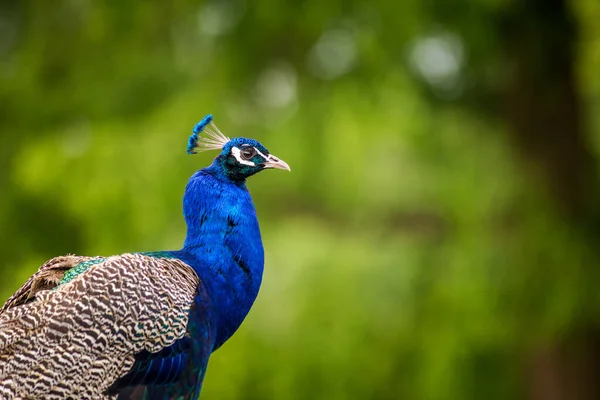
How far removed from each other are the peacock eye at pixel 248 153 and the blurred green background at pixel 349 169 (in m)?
2.50

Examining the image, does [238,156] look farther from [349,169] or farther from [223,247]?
[349,169]

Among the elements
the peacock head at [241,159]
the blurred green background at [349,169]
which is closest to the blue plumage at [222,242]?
the peacock head at [241,159]

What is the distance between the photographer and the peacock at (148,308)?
2.86 metres

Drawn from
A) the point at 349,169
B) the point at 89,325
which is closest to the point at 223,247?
the point at 89,325

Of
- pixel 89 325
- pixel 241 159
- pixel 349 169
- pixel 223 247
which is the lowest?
pixel 89 325

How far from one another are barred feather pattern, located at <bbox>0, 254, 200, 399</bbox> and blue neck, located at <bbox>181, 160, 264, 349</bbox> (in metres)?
0.12

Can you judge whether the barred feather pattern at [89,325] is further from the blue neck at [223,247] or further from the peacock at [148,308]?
the blue neck at [223,247]

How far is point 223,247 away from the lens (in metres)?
3.30

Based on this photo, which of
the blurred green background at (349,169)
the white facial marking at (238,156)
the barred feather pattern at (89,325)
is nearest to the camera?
the barred feather pattern at (89,325)

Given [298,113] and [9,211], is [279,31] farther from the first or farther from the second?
[9,211]

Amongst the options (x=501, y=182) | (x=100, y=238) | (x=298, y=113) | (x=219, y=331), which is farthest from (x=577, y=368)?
(x=219, y=331)

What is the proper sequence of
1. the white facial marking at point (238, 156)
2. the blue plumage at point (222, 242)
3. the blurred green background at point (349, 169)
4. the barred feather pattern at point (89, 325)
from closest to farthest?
the barred feather pattern at point (89, 325) → the blue plumage at point (222, 242) → the white facial marking at point (238, 156) → the blurred green background at point (349, 169)

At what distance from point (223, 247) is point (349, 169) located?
113 inches

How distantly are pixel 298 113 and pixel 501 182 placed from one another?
1.31m
